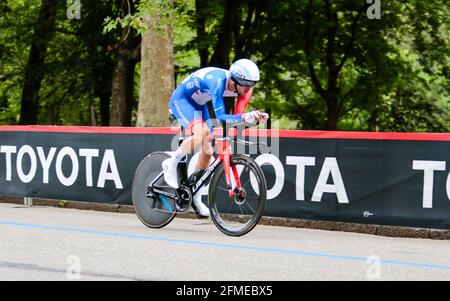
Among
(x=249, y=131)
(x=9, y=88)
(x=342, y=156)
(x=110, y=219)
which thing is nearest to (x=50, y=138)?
(x=110, y=219)

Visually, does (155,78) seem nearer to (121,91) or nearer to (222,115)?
(121,91)

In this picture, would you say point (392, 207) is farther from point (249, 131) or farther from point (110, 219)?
point (110, 219)

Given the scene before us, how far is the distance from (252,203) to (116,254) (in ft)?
6.40

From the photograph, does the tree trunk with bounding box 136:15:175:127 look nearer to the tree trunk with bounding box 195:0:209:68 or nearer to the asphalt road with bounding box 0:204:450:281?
the asphalt road with bounding box 0:204:450:281

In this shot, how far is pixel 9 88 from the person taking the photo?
111 ft

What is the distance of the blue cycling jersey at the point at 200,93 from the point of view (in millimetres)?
9492

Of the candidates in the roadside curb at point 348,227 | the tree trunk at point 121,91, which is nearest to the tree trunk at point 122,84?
the tree trunk at point 121,91

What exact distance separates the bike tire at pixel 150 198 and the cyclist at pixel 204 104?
45cm

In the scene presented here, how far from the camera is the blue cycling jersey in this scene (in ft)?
31.1

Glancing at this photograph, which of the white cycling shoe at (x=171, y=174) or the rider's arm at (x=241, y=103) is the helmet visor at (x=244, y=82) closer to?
the rider's arm at (x=241, y=103)
